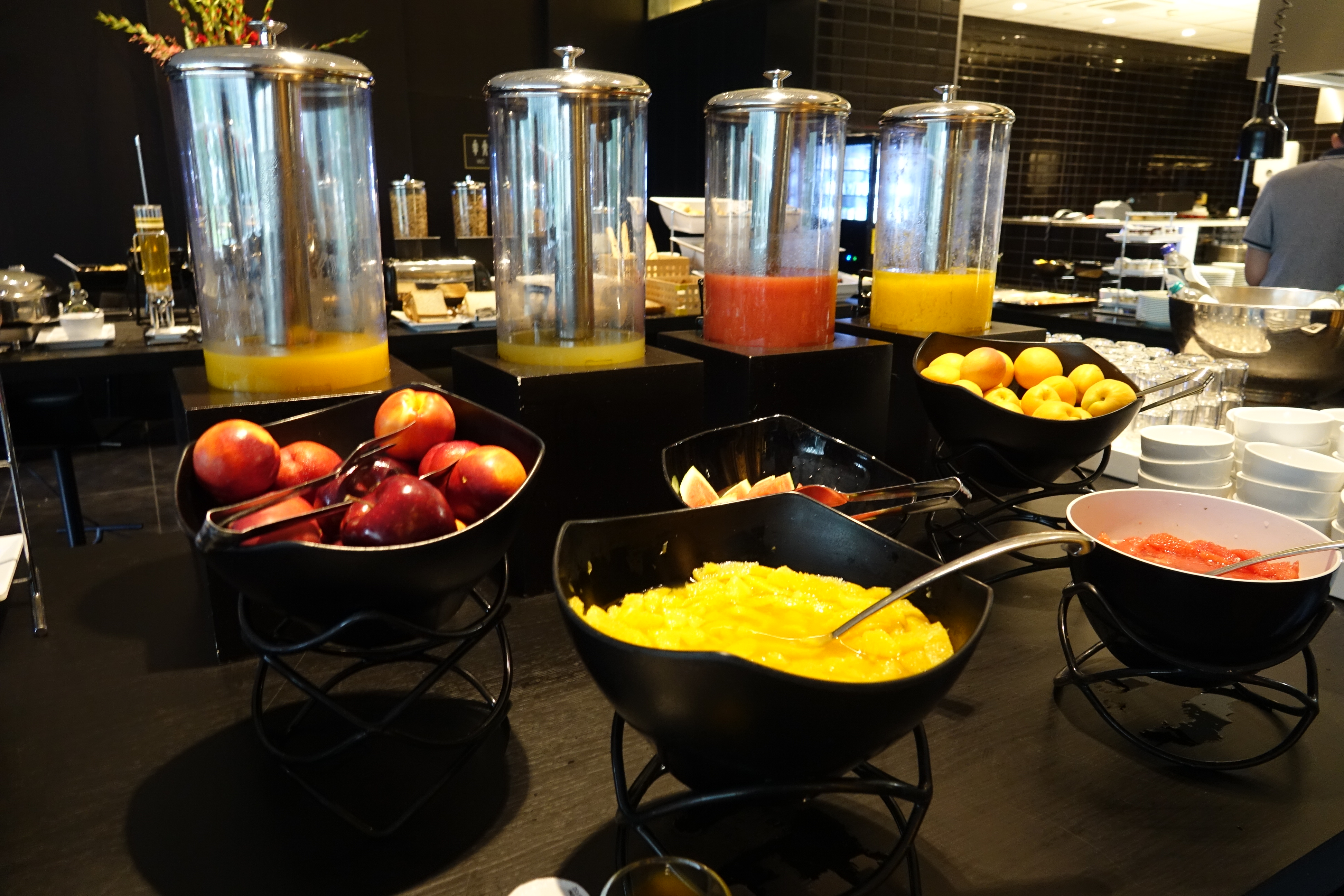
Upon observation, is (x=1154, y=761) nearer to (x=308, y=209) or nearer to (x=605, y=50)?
(x=308, y=209)

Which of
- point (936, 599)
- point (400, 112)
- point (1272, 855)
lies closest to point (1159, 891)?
point (1272, 855)

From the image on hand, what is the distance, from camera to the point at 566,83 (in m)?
1.03

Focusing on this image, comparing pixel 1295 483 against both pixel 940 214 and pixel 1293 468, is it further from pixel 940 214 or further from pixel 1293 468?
pixel 940 214

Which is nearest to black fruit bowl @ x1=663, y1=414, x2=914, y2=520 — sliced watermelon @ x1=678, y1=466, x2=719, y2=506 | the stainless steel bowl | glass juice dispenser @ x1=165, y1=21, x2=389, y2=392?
sliced watermelon @ x1=678, y1=466, x2=719, y2=506

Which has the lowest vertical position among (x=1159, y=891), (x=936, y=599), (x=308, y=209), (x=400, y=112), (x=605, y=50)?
(x=1159, y=891)

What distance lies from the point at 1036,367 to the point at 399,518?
88 centimetres

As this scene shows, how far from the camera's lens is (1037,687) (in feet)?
2.81

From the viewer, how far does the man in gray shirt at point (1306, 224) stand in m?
2.84

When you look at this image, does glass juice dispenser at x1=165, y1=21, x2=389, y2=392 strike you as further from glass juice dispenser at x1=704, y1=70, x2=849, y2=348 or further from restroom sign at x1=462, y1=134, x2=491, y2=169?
restroom sign at x1=462, y1=134, x2=491, y2=169

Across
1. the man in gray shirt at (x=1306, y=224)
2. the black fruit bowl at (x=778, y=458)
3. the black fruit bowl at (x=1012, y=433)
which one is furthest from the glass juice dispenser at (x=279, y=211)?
the man in gray shirt at (x=1306, y=224)

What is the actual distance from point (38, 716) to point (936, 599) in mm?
790

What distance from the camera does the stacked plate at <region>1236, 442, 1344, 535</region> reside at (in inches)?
42.1

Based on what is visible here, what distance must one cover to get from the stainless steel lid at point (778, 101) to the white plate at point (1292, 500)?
0.72 meters

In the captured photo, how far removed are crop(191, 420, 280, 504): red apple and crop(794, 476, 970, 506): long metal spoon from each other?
44 centimetres
